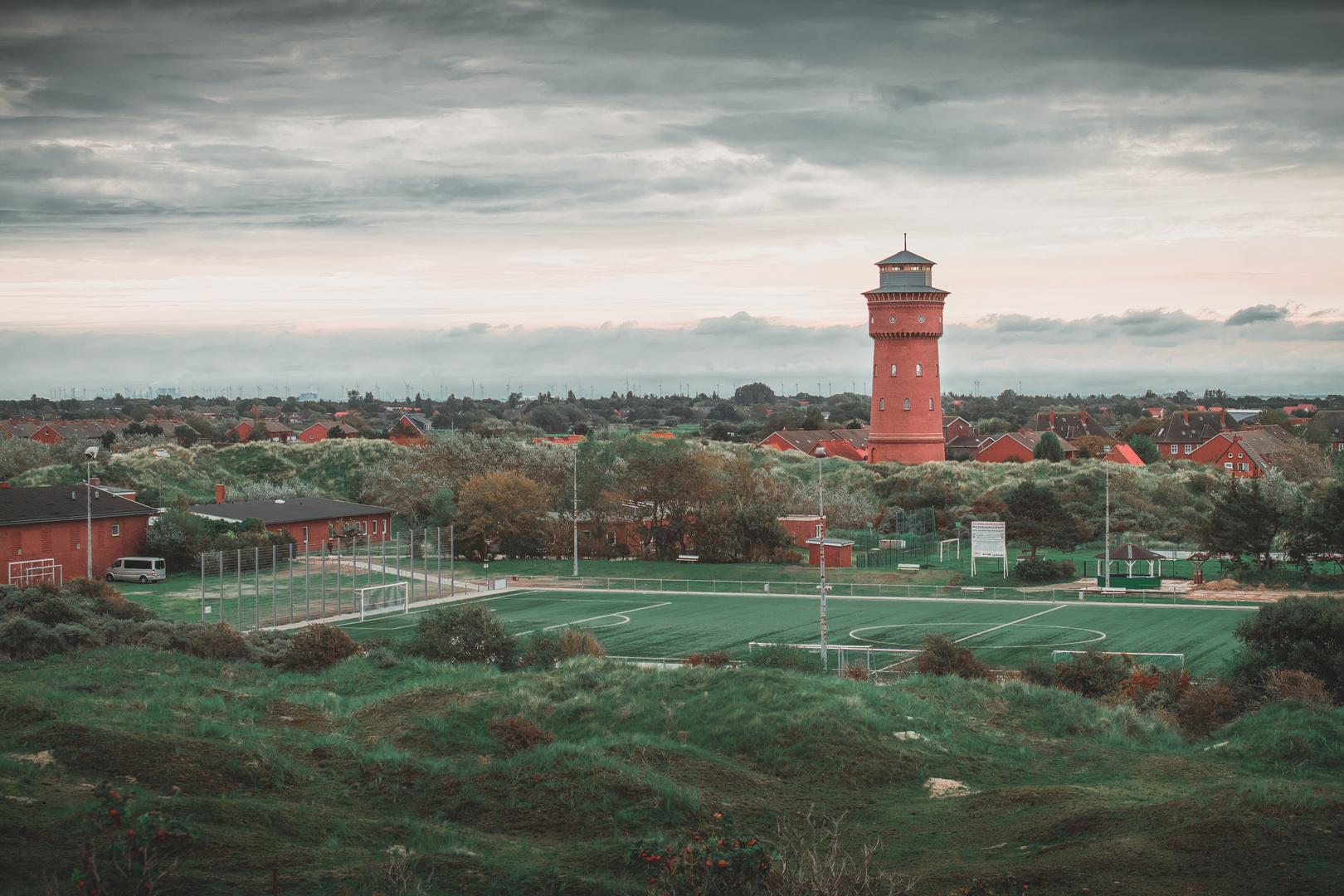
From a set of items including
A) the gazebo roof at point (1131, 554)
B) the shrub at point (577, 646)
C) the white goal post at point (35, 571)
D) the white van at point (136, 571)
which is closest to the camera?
the shrub at point (577, 646)

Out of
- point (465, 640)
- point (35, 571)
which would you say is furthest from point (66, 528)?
point (465, 640)

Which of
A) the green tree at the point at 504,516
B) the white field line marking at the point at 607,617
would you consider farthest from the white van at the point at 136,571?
the white field line marking at the point at 607,617

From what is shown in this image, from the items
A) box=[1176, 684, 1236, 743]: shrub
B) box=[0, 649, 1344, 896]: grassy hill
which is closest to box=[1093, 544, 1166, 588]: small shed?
box=[1176, 684, 1236, 743]: shrub

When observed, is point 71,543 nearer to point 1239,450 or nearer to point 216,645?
point 216,645

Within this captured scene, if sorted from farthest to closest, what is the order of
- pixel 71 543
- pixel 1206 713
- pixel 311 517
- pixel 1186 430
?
pixel 1186 430
pixel 311 517
pixel 71 543
pixel 1206 713

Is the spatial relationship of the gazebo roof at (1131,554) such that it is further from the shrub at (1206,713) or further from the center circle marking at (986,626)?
the shrub at (1206,713)

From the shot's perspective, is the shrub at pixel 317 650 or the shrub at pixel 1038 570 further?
the shrub at pixel 1038 570

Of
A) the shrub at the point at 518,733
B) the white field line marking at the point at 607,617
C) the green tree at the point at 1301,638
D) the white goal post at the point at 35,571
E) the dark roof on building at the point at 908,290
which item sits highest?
the dark roof on building at the point at 908,290
